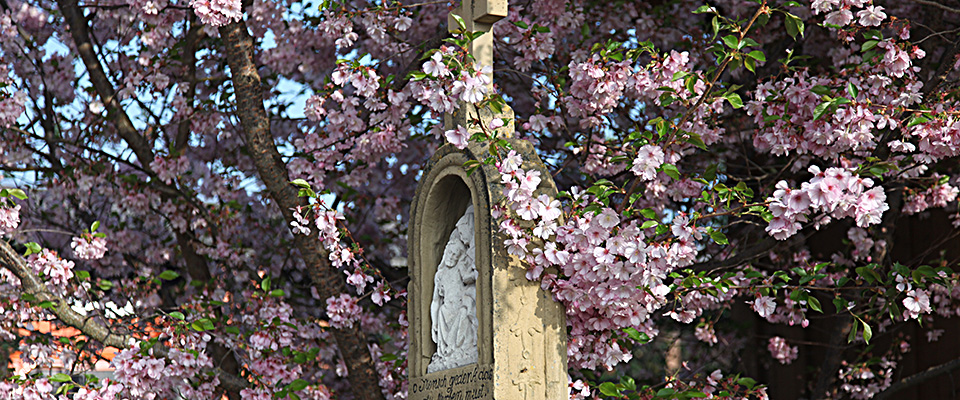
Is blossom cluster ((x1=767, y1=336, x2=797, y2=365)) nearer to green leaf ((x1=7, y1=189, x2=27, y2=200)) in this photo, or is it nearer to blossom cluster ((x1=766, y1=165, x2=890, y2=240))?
blossom cluster ((x1=766, y1=165, x2=890, y2=240))

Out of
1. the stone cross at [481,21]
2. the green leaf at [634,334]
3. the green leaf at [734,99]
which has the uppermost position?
the stone cross at [481,21]

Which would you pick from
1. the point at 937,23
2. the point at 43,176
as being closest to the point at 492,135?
the point at 937,23

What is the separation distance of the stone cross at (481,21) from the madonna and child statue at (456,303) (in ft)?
1.77

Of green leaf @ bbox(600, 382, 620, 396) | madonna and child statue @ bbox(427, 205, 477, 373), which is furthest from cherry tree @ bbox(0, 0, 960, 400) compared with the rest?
madonna and child statue @ bbox(427, 205, 477, 373)

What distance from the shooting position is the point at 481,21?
3508 mm

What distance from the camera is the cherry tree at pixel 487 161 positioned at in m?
3.26

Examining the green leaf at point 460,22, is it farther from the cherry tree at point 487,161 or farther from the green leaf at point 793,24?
the green leaf at point 793,24

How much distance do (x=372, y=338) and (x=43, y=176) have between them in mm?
2227

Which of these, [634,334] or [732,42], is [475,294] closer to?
[634,334]

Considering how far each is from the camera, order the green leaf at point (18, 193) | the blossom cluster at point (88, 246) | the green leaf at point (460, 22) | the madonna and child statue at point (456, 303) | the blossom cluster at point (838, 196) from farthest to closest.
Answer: the blossom cluster at point (88, 246) < the green leaf at point (18, 193) < the madonna and child statue at point (456, 303) < the green leaf at point (460, 22) < the blossom cluster at point (838, 196)

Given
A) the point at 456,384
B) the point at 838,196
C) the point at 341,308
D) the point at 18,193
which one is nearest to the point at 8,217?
the point at 18,193

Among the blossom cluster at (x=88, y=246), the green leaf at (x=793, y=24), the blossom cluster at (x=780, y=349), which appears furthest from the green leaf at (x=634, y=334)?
the blossom cluster at (x=88, y=246)

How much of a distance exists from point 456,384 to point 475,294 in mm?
311

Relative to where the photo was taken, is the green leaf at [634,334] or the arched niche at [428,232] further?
the arched niche at [428,232]
